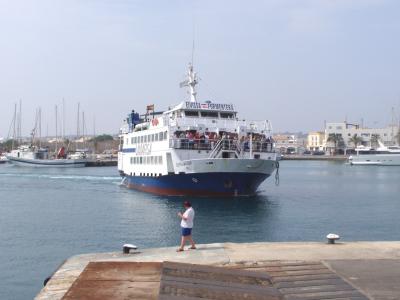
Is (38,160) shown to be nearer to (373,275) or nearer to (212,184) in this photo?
(212,184)

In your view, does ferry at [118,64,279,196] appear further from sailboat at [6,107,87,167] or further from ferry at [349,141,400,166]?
ferry at [349,141,400,166]

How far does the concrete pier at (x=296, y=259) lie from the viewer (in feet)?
37.7

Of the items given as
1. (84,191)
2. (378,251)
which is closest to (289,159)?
(84,191)

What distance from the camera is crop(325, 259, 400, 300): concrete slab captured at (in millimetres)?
11000

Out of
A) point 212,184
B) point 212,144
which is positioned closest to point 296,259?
point 212,184

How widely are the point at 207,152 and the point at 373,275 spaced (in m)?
32.4

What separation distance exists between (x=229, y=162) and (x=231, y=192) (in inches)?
124

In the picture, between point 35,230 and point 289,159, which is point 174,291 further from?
point 289,159

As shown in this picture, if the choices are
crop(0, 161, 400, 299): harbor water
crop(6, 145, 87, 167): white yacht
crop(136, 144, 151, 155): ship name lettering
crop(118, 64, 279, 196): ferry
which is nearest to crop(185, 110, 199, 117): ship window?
crop(118, 64, 279, 196): ferry

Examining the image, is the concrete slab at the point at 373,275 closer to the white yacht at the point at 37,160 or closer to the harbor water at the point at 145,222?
the harbor water at the point at 145,222

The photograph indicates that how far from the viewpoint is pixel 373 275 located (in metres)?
12.4

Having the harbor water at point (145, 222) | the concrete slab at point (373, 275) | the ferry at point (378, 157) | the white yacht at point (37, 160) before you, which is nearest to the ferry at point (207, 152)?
the harbor water at point (145, 222)

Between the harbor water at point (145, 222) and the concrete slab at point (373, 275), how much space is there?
30.9 ft

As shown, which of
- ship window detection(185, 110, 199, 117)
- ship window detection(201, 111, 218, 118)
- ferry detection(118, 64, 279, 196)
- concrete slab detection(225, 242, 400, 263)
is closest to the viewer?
concrete slab detection(225, 242, 400, 263)
